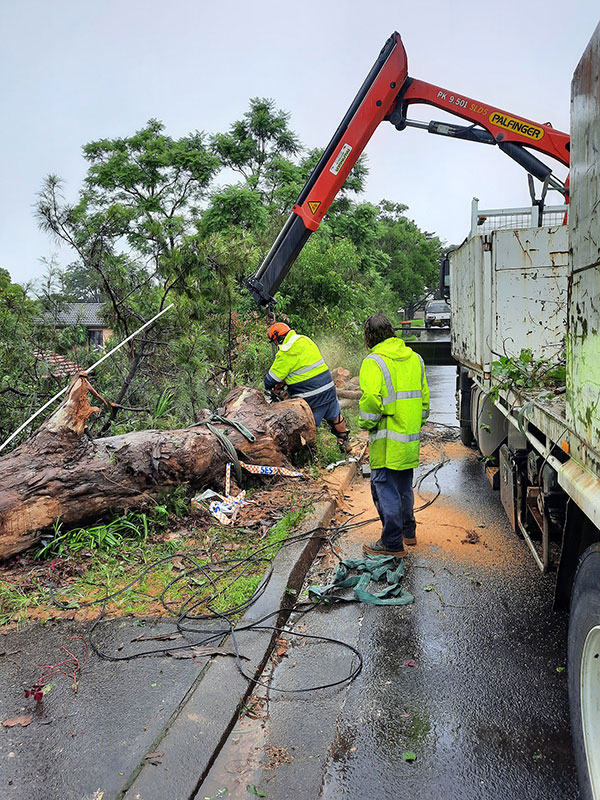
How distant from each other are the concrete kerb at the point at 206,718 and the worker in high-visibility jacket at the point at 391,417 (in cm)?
100

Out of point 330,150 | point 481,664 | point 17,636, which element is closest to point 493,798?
point 481,664

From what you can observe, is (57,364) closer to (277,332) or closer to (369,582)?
(277,332)

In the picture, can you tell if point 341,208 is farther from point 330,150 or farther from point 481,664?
point 481,664

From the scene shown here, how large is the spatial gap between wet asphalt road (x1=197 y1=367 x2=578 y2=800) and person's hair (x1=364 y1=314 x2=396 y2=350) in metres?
1.78

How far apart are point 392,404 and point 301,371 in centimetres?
276

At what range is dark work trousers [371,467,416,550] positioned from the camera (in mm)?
4676

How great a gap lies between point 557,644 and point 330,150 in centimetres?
593

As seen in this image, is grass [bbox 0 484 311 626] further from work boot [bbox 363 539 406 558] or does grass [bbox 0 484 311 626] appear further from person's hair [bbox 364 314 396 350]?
person's hair [bbox 364 314 396 350]

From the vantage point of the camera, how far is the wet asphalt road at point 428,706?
245 centimetres

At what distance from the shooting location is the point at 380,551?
4.79 m

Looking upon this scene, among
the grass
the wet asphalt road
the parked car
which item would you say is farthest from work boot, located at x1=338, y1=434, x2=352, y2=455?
the parked car

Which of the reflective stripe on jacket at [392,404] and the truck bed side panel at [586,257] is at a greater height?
the truck bed side panel at [586,257]

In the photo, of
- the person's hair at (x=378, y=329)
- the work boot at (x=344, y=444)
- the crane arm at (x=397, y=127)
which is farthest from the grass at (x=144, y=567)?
the crane arm at (x=397, y=127)

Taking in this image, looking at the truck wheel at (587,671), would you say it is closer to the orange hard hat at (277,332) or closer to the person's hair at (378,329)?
the person's hair at (378,329)
